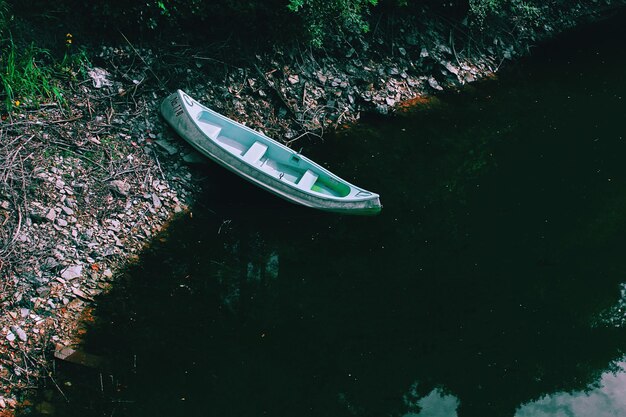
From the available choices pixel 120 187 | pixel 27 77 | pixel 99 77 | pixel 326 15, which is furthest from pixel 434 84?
pixel 27 77

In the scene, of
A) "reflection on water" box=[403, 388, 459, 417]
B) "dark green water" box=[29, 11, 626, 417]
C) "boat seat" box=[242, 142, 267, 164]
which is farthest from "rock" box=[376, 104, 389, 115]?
"reflection on water" box=[403, 388, 459, 417]

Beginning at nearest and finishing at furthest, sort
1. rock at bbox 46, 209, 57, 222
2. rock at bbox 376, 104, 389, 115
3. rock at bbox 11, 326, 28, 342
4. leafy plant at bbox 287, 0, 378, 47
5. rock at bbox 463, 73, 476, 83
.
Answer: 1. rock at bbox 11, 326, 28, 342
2. rock at bbox 46, 209, 57, 222
3. leafy plant at bbox 287, 0, 378, 47
4. rock at bbox 376, 104, 389, 115
5. rock at bbox 463, 73, 476, 83

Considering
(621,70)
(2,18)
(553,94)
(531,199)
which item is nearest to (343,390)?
(531,199)

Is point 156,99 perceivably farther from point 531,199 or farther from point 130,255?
point 531,199

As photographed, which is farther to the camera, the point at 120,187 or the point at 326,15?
the point at 326,15

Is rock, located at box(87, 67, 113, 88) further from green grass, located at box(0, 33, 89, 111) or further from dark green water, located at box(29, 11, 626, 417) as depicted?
dark green water, located at box(29, 11, 626, 417)

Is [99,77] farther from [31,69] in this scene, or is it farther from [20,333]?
[20,333]
